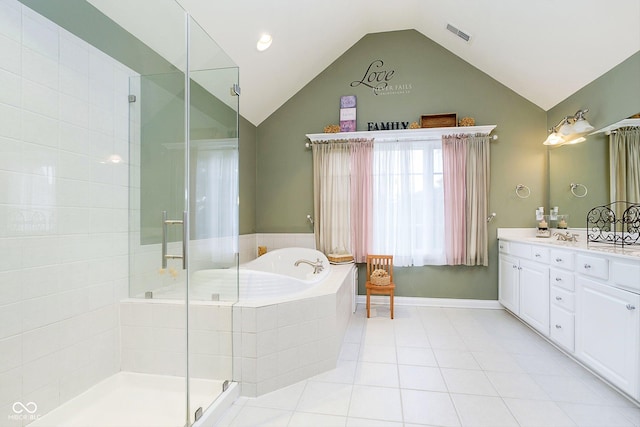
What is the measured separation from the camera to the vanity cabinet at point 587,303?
1748 millimetres

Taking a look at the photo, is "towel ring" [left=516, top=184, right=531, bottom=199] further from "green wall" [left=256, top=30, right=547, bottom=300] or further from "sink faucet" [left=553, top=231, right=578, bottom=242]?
"sink faucet" [left=553, top=231, right=578, bottom=242]

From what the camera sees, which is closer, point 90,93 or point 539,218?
point 90,93

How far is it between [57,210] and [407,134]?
3.38 metres

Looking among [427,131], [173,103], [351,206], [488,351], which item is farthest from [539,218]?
[173,103]

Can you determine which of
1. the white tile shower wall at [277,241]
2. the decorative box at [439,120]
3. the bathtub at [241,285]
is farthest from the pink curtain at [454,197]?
the white tile shower wall at [277,241]

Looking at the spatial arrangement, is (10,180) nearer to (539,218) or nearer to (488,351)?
(488,351)

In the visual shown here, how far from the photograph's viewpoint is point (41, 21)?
60.6 inches

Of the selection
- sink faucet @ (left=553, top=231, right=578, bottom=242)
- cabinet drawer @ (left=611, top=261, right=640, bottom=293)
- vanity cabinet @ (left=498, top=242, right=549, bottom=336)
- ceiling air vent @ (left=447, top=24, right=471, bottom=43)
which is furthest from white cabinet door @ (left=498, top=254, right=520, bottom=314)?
ceiling air vent @ (left=447, top=24, right=471, bottom=43)

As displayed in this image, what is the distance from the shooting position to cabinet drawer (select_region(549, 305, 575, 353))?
2266 millimetres

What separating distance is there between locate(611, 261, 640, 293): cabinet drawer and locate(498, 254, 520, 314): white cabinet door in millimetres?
1249

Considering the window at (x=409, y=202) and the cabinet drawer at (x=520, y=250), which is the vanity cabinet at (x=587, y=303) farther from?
the window at (x=409, y=202)

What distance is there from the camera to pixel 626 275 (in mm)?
1789

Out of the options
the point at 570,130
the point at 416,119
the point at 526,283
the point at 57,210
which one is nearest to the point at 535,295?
the point at 526,283

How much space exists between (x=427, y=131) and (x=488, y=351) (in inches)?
95.1
